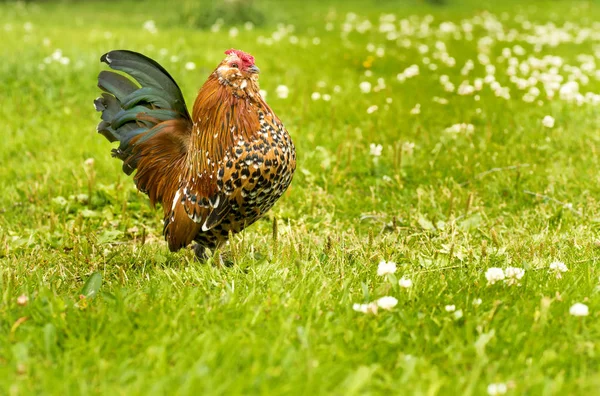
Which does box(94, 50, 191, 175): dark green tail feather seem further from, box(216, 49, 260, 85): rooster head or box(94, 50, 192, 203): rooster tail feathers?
box(216, 49, 260, 85): rooster head

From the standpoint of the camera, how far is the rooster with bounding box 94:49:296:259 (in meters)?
3.56

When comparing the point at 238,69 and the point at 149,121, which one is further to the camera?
the point at 149,121

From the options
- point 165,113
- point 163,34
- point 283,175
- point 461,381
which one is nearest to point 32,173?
point 165,113

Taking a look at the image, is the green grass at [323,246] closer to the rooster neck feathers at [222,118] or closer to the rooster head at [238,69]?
the rooster neck feathers at [222,118]

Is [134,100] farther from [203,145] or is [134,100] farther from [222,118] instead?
[222,118]

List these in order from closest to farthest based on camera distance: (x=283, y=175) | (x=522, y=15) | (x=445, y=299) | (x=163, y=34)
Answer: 1. (x=445, y=299)
2. (x=283, y=175)
3. (x=163, y=34)
4. (x=522, y=15)

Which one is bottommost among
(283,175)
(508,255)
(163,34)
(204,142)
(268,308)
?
(508,255)

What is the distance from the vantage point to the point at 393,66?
9.09 meters

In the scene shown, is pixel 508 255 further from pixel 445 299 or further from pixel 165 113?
pixel 165 113

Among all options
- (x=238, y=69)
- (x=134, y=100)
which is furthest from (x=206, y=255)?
(x=238, y=69)

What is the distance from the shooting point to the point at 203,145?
12.4 ft

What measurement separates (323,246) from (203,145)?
107cm

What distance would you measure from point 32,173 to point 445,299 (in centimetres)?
435

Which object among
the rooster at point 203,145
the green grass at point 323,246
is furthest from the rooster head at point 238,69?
the green grass at point 323,246
